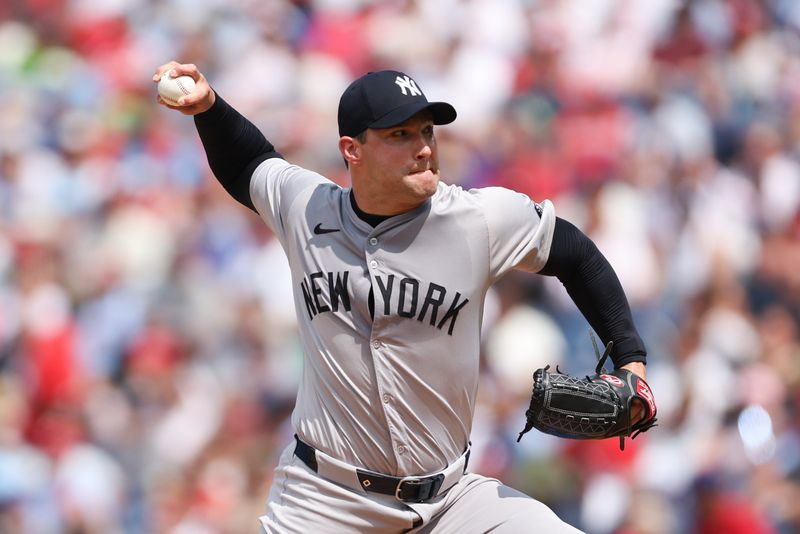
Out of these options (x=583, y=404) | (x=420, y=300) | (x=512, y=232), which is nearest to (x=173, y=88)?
(x=420, y=300)

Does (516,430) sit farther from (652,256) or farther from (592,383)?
(592,383)

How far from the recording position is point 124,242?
8.16 m

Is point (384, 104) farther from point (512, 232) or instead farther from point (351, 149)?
point (512, 232)

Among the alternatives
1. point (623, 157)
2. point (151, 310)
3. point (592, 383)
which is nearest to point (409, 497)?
point (592, 383)

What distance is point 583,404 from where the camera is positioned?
141 inches

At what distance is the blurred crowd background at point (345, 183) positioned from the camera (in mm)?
7000

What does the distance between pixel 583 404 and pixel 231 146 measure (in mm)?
1369

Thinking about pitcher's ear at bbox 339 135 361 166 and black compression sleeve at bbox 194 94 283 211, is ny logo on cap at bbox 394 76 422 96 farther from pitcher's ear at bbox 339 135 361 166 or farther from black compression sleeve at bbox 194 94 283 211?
black compression sleeve at bbox 194 94 283 211

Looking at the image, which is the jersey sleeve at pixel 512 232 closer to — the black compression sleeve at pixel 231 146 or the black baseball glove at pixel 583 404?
the black baseball glove at pixel 583 404


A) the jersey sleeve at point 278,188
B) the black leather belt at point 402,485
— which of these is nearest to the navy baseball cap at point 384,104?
the jersey sleeve at point 278,188

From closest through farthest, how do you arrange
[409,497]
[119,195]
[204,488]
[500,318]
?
Result: 1. [409,497]
2. [204,488]
3. [500,318]
4. [119,195]

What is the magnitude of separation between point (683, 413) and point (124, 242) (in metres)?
3.75

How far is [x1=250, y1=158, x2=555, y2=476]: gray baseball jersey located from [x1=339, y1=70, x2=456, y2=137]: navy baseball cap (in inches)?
10.6

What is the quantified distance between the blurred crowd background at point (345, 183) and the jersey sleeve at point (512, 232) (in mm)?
3380
